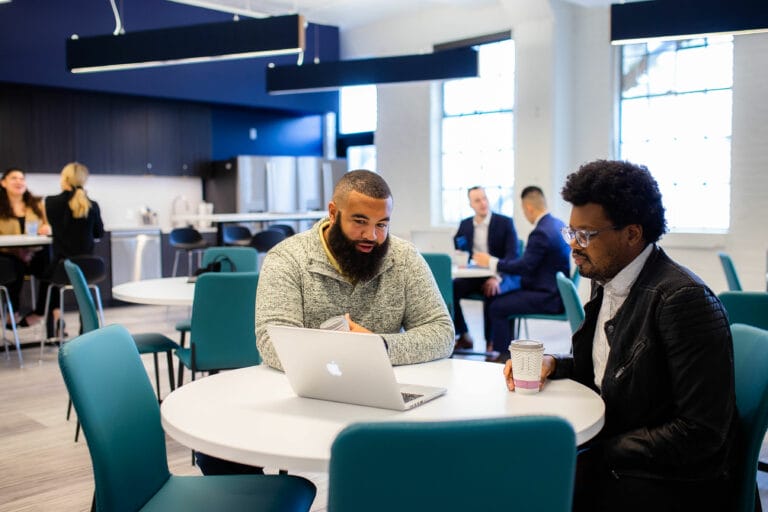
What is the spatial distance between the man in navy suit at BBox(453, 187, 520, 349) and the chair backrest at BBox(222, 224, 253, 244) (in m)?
4.06

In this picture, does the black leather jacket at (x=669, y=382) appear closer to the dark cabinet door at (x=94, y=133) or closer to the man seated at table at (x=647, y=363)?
the man seated at table at (x=647, y=363)

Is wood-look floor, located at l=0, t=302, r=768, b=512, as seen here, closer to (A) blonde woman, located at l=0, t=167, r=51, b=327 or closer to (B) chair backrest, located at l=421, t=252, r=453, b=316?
(A) blonde woman, located at l=0, t=167, r=51, b=327

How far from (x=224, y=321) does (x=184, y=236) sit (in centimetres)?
567

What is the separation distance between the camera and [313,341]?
171 centimetres

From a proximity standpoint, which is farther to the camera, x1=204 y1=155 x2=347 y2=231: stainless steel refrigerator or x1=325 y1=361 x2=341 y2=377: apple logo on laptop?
x1=204 y1=155 x2=347 y2=231: stainless steel refrigerator

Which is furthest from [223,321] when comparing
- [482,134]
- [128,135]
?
[128,135]

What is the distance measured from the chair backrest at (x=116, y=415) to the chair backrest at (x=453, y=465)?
0.82 meters

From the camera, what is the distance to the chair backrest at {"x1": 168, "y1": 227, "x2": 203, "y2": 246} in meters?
8.84

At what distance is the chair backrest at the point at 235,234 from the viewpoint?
9.37 metres

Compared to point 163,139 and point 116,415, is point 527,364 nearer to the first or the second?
point 116,415

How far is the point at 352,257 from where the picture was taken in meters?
2.36

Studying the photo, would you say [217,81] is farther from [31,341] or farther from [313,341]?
[313,341]

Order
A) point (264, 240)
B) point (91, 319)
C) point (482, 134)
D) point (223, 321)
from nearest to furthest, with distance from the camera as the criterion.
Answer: point (223, 321), point (91, 319), point (264, 240), point (482, 134)

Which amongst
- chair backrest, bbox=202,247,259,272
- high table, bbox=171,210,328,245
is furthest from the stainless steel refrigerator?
chair backrest, bbox=202,247,259,272
